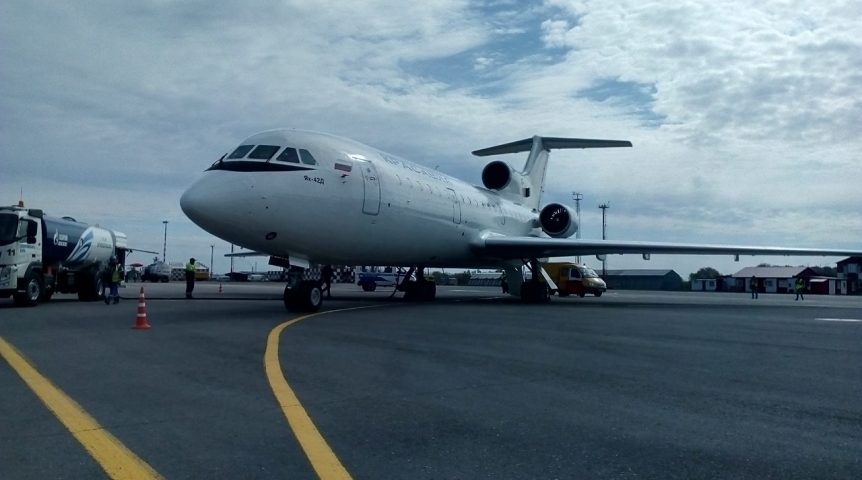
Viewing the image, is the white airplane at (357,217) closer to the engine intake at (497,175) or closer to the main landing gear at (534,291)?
the main landing gear at (534,291)

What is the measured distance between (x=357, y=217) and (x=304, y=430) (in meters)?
11.6

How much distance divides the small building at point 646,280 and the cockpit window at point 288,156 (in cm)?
6332

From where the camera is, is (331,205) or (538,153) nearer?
(331,205)

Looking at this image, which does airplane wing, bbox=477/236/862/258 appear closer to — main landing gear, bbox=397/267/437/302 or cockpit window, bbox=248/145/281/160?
main landing gear, bbox=397/267/437/302

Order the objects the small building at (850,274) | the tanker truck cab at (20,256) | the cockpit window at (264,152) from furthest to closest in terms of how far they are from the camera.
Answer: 1. the small building at (850,274)
2. the tanker truck cab at (20,256)
3. the cockpit window at (264,152)

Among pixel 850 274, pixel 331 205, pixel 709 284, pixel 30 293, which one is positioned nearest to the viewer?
pixel 331 205

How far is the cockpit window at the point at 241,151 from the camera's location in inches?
581

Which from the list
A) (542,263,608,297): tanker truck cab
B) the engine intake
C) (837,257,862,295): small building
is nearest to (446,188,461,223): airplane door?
the engine intake

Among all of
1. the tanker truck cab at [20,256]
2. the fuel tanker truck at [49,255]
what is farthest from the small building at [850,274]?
the tanker truck cab at [20,256]

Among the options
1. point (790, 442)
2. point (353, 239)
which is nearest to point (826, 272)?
point (353, 239)

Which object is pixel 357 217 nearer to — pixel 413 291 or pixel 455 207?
pixel 455 207

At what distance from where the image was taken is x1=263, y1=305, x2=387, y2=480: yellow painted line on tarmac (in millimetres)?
4133

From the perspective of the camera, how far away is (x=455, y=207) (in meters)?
21.9

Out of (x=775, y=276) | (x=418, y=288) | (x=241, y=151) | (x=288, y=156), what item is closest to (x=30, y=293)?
(x=241, y=151)
